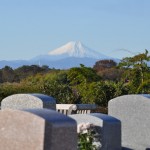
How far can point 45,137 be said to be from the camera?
6.95 m

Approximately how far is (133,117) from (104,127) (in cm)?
232

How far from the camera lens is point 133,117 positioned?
12.6m

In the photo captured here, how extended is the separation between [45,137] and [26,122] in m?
0.25

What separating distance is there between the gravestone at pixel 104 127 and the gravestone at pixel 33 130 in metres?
3.13

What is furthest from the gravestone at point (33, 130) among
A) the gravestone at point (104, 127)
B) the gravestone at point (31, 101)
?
the gravestone at point (31, 101)

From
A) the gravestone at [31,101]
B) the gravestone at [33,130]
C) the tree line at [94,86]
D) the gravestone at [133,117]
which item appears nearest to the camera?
the gravestone at [33,130]

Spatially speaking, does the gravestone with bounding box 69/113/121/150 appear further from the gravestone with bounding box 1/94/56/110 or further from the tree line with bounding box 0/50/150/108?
the tree line with bounding box 0/50/150/108

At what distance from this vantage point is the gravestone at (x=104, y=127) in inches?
408

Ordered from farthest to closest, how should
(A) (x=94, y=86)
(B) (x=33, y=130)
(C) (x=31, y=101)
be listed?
(A) (x=94, y=86)
(C) (x=31, y=101)
(B) (x=33, y=130)

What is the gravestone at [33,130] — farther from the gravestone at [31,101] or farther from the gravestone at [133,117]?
the gravestone at [133,117]

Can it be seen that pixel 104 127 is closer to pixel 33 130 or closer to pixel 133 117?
pixel 133 117

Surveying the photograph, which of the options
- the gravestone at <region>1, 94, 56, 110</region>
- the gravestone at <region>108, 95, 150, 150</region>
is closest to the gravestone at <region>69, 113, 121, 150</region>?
the gravestone at <region>1, 94, 56, 110</region>

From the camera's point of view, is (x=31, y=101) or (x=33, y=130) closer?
(x=33, y=130)

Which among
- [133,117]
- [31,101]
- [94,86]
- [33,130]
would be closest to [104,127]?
[31,101]
